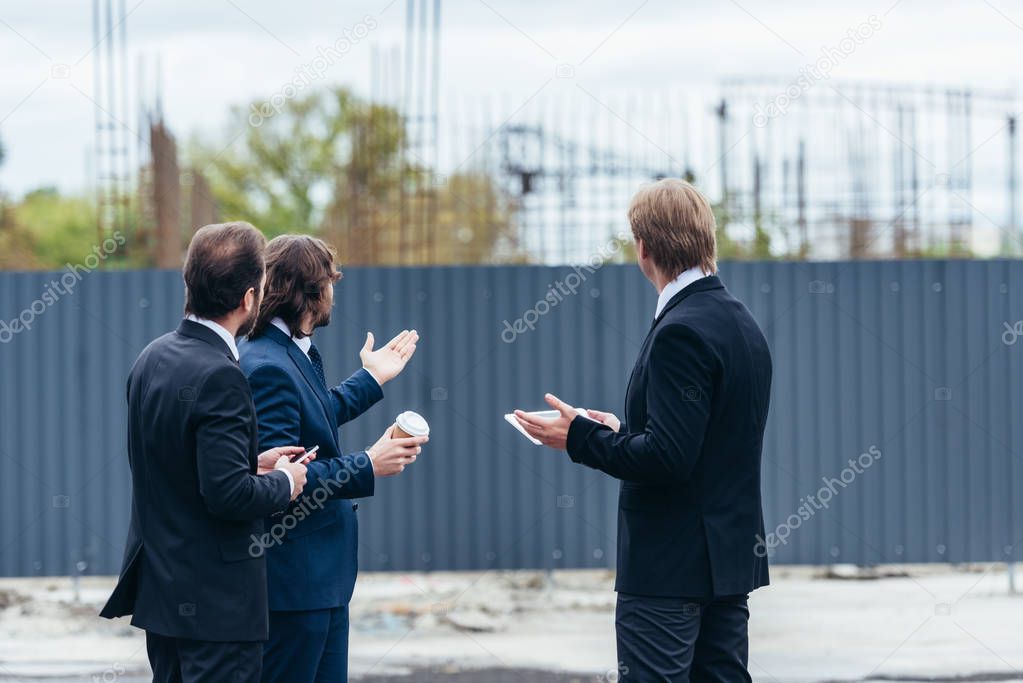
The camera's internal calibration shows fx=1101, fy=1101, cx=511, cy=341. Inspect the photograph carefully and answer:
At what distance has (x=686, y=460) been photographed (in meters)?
2.76

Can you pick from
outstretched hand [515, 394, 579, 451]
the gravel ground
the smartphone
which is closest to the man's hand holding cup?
the smartphone

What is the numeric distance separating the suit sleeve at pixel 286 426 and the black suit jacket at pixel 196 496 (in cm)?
28

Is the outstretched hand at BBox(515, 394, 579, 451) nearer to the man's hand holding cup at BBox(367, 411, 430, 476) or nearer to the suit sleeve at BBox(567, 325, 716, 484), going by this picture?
the suit sleeve at BBox(567, 325, 716, 484)

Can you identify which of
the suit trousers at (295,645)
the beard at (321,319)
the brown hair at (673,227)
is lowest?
the suit trousers at (295,645)

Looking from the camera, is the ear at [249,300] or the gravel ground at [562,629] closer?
the ear at [249,300]

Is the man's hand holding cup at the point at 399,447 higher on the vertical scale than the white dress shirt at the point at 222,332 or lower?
lower

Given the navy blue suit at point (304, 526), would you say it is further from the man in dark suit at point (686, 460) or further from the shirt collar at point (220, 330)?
the man in dark suit at point (686, 460)

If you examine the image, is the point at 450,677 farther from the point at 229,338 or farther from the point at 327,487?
the point at 229,338

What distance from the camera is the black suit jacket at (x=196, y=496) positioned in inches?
103

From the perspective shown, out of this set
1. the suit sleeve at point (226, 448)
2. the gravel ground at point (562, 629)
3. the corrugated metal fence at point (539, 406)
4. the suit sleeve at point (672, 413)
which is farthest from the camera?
the corrugated metal fence at point (539, 406)

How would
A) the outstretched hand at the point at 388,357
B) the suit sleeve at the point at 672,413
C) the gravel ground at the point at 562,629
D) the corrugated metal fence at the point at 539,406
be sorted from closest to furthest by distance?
the suit sleeve at the point at 672,413, the outstretched hand at the point at 388,357, the gravel ground at the point at 562,629, the corrugated metal fence at the point at 539,406

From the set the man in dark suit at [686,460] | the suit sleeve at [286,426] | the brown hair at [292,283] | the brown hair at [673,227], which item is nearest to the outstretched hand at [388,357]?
the brown hair at [292,283]

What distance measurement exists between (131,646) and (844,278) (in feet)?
16.5

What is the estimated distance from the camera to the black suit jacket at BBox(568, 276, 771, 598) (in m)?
2.78
